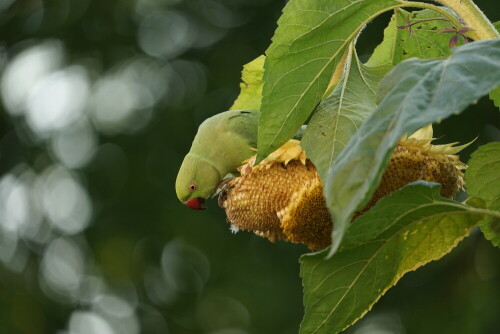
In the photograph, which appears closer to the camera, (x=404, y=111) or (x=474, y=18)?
(x=404, y=111)

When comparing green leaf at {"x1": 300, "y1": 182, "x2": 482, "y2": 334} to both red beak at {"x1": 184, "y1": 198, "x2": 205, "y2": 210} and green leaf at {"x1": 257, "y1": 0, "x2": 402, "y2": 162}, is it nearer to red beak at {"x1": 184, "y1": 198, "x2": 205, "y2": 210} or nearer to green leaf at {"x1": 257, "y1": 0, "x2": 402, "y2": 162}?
green leaf at {"x1": 257, "y1": 0, "x2": 402, "y2": 162}

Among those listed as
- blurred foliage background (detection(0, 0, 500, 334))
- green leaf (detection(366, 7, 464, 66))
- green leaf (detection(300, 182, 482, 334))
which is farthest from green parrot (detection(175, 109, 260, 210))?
blurred foliage background (detection(0, 0, 500, 334))

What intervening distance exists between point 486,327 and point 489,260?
46 cm

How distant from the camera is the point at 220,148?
1.42 meters

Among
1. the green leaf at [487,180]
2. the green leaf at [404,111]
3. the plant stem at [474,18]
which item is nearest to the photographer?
the green leaf at [404,111]

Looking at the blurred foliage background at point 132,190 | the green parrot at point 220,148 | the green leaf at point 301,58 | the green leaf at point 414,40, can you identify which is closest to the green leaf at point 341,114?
the green leaf at point 301,58

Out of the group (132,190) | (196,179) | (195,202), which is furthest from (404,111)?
(132,190)

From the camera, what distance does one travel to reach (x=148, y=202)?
726cm

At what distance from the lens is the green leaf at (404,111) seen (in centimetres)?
78

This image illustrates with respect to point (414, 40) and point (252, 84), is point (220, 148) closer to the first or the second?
point (252, 84)

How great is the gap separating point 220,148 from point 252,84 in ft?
0.42

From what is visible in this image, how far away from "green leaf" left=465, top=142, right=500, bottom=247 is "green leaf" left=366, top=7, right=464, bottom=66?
22 cm

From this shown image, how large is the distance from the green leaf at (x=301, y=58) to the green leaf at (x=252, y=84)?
275 millimetres

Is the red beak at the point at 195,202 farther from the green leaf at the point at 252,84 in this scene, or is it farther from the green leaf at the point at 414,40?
the green leaf at the point at 414,40
